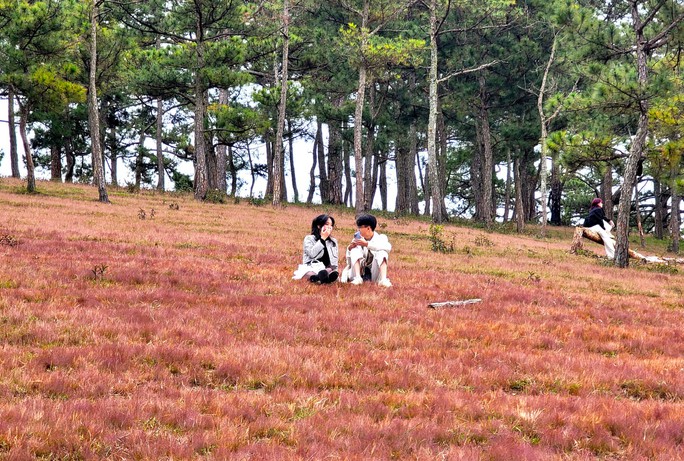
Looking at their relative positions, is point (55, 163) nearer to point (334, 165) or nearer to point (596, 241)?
point (334, 165)

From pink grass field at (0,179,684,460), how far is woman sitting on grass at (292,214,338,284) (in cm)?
44

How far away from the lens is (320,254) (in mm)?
11766

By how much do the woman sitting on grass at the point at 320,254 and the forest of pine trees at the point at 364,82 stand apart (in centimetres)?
1171

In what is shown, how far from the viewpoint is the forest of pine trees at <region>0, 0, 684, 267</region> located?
1944cm

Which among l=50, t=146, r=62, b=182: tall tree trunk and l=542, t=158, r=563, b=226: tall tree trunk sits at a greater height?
l=50, t=146, r=62, b=182: tall tree trunk

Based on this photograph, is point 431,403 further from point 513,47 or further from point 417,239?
point 513,47

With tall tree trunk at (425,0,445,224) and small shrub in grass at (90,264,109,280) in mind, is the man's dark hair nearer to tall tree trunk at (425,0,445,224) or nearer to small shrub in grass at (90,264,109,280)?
small shrub in grass at (90,264,109,280)

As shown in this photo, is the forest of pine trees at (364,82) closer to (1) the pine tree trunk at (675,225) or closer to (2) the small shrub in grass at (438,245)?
(1) the pine tree trunk at (675,225)

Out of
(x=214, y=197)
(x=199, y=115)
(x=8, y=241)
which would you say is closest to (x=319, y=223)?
(x=8, y=241)

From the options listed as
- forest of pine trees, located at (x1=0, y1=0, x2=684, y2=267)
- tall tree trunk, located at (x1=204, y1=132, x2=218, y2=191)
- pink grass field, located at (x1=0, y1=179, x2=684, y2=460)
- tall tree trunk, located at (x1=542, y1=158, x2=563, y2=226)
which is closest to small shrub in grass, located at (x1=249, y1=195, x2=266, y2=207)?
forest of pine trees, located at (x1=0, y1=0, x2=684, y2=267)

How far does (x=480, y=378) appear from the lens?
6.23 metres

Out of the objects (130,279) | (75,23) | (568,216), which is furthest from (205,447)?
(568,216)

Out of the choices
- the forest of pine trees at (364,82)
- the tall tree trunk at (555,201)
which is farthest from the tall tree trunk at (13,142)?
the tall tree trunk at (555,201)

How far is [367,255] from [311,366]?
19.7 ft
